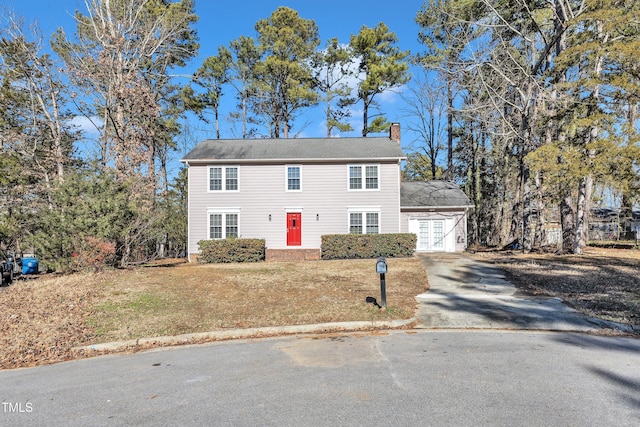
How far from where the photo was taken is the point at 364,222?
20.2 m

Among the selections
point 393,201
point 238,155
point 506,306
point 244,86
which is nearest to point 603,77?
point 393,201

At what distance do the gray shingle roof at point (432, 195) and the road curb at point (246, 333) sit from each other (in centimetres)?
1491

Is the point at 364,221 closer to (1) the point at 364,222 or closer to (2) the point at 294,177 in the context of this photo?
(1) the point at 364,222

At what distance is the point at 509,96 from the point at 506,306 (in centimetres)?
2019

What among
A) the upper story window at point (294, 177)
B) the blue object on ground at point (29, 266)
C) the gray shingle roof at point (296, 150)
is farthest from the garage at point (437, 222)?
the blue object on ground at point (29, 266)

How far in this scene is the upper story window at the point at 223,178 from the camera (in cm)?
2030

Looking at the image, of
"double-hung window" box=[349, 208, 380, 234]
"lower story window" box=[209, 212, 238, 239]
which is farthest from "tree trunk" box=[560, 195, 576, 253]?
"lower story window" box=[209, 212, 238, 239]

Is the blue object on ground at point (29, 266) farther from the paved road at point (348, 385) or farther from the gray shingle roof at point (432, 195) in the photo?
the gray shingle roof at point (432, 195)

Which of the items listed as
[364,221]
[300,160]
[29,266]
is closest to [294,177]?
[300,160]

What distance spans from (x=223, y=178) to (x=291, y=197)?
153 inches

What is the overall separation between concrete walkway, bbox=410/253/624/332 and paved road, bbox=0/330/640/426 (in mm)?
887

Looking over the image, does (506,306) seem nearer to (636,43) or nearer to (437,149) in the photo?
(636,43)

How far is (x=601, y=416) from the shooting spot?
11.2 feet

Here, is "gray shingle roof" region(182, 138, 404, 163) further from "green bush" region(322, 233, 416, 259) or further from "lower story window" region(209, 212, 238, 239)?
"green bush" region(322, 233, 416, 259)
